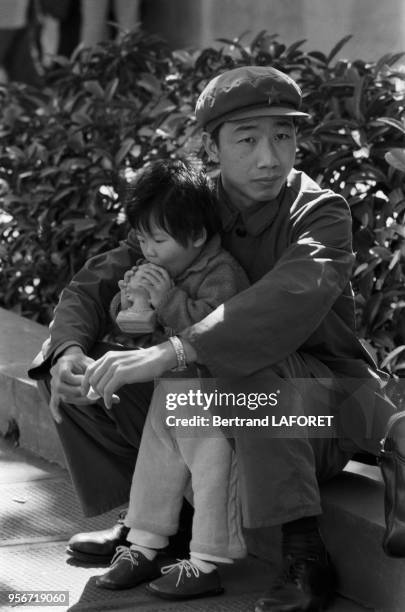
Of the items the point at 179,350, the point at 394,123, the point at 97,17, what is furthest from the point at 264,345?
the point at 97,17

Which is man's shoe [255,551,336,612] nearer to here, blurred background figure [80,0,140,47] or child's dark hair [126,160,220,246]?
child's dark hair [126,160,220,246]

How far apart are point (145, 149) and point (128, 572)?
2.56 meters

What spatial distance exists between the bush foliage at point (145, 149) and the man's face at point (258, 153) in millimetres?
817

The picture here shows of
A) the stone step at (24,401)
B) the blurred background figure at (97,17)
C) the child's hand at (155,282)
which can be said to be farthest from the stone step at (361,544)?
the blurred background figure at (97,17)

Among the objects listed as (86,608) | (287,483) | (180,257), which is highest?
(180,257)

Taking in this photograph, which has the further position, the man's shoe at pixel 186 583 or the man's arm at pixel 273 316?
the man's shoe at pixel 186 583

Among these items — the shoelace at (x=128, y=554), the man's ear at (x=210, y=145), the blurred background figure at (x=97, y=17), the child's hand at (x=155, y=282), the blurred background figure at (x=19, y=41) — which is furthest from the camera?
the blurred background figure at (x=19, y=41)

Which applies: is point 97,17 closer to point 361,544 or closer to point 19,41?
point 19,41

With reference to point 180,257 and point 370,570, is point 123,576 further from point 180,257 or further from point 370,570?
point 180,257

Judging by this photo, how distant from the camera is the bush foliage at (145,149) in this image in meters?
4.34

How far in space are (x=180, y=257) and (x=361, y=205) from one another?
1.11 metres

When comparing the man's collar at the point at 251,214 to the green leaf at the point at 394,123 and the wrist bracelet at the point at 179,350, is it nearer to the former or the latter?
the wrist bracelet at the point at 179,350

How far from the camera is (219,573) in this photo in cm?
345

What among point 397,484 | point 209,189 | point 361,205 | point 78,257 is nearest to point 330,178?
point 361,205
